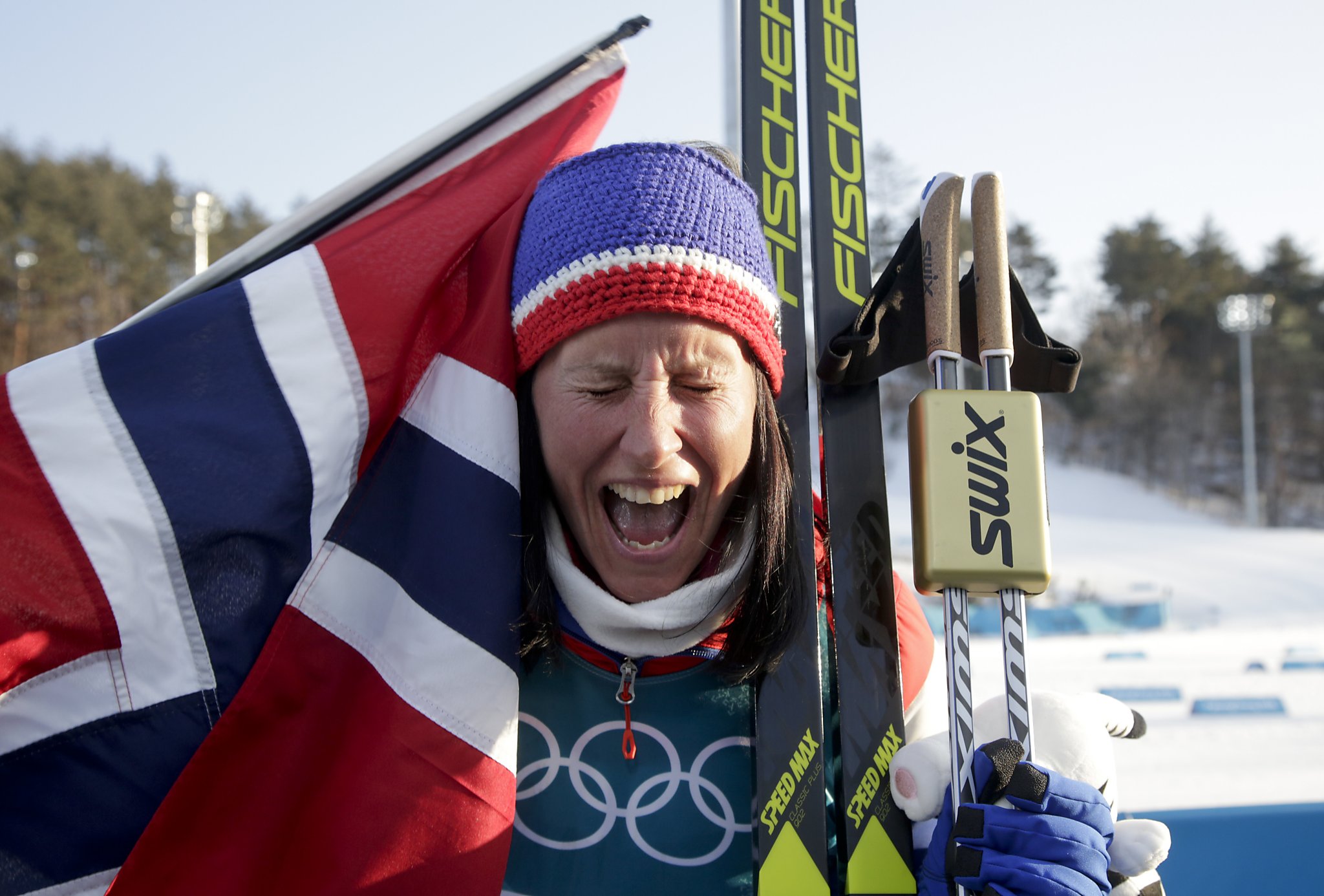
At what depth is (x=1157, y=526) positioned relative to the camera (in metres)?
24.2

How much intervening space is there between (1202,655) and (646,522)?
7.96 m

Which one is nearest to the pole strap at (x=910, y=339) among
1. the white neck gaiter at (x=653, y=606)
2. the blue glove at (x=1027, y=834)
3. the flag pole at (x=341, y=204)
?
the white neck gaiter at (x=653, y=606)

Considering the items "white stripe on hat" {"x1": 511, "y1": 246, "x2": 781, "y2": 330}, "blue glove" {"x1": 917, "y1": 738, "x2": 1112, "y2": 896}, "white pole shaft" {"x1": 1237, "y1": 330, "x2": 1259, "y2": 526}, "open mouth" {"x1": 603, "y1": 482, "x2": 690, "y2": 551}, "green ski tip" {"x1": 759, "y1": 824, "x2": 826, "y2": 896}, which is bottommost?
"green ski tip" {"x1": 759, "y1": 824, "x2": 826, "y2": 896}

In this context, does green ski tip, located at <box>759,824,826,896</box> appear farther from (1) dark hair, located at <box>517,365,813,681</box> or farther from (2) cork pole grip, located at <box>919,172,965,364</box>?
(2) cork pole grip, located at <box>919,172,965,364</box>

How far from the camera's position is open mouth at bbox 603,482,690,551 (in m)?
1.55

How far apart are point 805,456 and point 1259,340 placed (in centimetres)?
3927

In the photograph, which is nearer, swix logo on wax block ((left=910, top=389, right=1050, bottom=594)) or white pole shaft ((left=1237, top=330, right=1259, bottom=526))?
swix logo on wax block ((left=910, top=389, right=1050, bottom=594))

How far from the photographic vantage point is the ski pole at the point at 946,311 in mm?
1469

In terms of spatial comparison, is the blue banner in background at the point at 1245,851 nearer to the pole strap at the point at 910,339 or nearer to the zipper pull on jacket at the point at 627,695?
the pole strap at the point at 910,339

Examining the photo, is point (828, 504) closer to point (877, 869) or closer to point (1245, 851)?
point (877, 869)

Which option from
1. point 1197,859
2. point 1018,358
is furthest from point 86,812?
point 1197,859

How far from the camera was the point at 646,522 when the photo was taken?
5.10 ft

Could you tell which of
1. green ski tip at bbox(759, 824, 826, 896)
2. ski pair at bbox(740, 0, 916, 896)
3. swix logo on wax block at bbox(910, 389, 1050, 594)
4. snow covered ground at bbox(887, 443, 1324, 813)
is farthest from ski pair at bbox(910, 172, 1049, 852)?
snow covered ground at bbox(887, 443, 1324, 813)

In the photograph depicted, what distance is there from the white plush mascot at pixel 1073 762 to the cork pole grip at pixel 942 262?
62 cm
